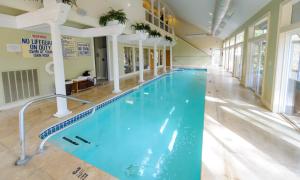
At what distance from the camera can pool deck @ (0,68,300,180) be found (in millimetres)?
2121

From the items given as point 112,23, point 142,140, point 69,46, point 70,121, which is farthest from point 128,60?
point 142,140

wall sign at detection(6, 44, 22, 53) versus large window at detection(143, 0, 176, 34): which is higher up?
large window at detection(143, 0, 176, 34)

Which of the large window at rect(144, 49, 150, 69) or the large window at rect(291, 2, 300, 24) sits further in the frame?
the large window at rect(144, 49, 150, 69)

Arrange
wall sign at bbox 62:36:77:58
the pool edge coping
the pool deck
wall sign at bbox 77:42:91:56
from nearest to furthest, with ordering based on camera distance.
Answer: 1. the pool deck
2. the pool edge coping
3. wall sign at bbox 62:36:77:58
4. wall sign at bbox 77:42:91:56

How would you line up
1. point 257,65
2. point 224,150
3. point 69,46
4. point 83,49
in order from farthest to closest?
point 83,49 → point 257,65 → point 69,46 → point 224,150

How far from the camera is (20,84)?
480cm

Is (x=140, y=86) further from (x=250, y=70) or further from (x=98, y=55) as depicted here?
(x=250, y=70)

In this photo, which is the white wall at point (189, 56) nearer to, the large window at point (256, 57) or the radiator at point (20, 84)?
the large window at point (256, 57)

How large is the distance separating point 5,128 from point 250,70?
822cm

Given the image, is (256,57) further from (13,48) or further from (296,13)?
(13,48)

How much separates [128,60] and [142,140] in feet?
27.8

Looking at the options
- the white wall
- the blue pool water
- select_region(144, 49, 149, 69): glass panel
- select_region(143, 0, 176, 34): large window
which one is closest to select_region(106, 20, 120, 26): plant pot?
the blue pool water

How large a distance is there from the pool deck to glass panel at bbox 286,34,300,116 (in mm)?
457

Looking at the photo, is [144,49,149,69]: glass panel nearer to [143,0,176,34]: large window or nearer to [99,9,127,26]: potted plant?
[143,0,176,34]: large window
